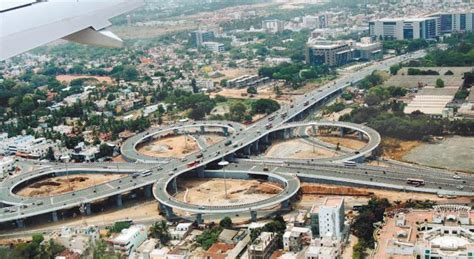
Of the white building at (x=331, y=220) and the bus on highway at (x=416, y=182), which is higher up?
the white building at (x=331, y=220)

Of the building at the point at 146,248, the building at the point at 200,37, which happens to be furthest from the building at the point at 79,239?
the building at the point at 200,37

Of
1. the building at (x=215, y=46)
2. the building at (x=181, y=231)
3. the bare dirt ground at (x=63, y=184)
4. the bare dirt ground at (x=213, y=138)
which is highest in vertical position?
the building at (x=215, y=46)

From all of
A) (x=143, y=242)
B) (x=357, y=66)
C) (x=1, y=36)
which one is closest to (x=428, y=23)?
(x=357, y=66)

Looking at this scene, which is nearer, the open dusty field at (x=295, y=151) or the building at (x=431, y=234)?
the building at (x=431, y=234)

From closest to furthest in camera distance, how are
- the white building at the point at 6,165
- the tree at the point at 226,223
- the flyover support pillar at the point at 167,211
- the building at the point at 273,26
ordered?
1. the tree at the point at 226,223
2. the flyover support pillar at the point at 167,211
3. the white building at the point at 6,165
4. the building at the point at 273,26

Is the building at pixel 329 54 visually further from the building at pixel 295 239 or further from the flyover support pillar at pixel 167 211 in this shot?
the building at pixel 295 239

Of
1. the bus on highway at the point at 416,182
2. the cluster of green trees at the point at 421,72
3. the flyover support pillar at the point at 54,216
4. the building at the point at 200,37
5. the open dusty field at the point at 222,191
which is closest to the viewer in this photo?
the bus on highway at the point at 416,182

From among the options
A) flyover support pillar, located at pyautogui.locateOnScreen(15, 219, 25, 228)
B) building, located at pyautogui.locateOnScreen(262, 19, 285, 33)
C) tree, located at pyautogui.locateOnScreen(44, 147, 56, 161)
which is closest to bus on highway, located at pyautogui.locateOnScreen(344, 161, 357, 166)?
flyover support pillar, located at pyautogui.locateOnScreen(15, 219, 25, 228)

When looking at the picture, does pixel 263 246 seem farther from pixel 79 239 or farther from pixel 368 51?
pixel 368 51
